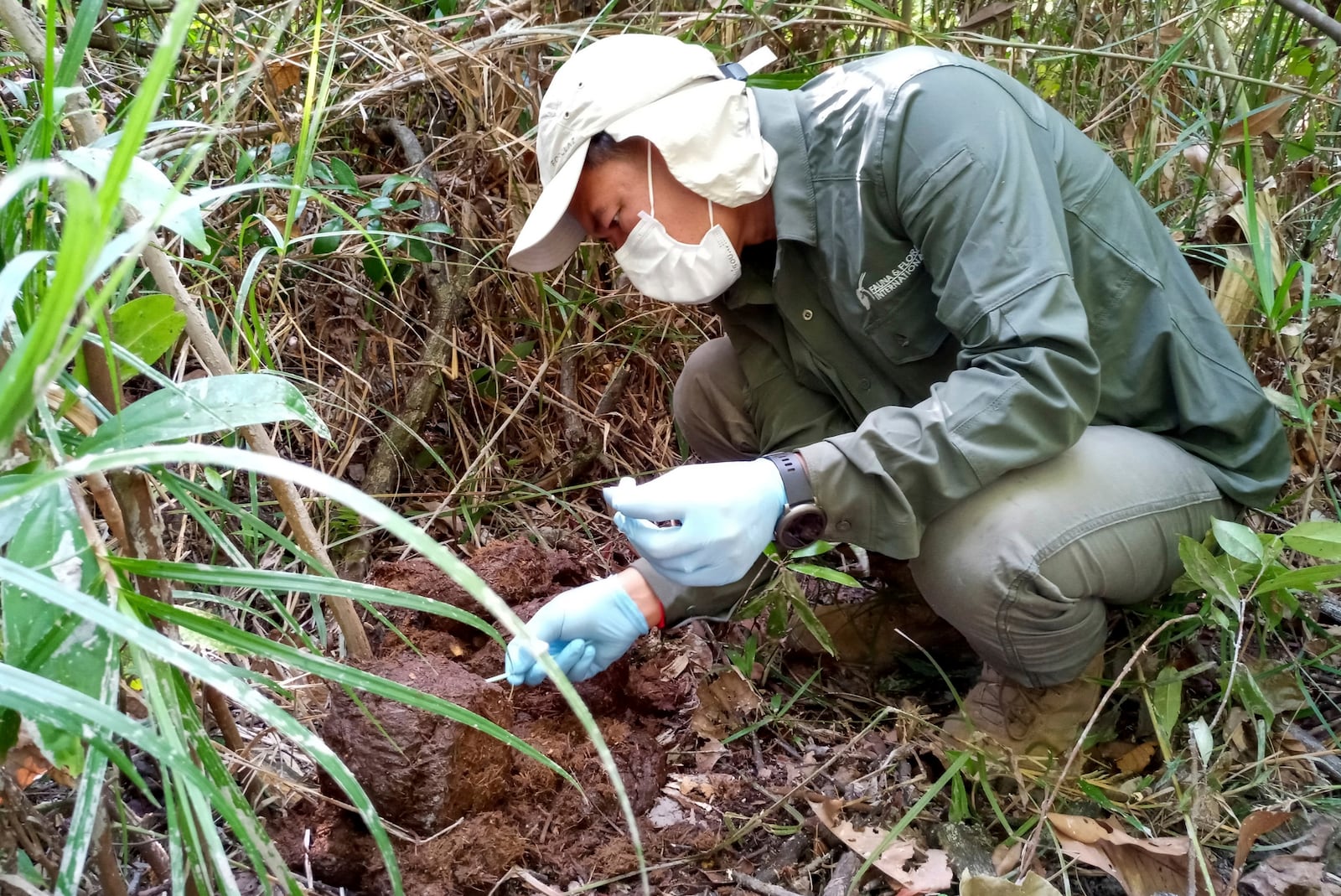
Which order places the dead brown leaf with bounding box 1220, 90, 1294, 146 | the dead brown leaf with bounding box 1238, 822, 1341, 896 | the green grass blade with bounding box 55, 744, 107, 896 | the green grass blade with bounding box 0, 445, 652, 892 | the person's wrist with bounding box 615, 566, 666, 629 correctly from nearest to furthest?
the green grass blade with bounding box 0, 445, 652, 892
the green grass blade with bounding box 55, 744, 107, 896
the dead brown leaf with bounding box 1238, 822, 1341, 896
the person's wrist with bounding box 615, 566, 666, 629
the dead brown leaf with bounding box 1220, 90, 1294, 146

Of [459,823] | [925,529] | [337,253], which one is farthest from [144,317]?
[925,529]

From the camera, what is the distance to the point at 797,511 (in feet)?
4.81

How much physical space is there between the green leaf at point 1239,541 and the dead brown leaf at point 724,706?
779 mm

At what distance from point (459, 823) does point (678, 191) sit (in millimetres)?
1045

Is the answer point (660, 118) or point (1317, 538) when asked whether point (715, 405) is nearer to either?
point (660, 118)

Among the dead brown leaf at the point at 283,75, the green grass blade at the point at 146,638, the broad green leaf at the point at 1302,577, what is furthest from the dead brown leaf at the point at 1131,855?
the dead brown leaf at the point at 283,75

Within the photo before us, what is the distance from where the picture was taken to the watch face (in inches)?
57.7

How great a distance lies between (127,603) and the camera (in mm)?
799

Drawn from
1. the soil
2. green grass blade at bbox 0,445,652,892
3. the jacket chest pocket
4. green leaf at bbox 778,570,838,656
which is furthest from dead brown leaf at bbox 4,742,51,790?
the jacket chest pocket

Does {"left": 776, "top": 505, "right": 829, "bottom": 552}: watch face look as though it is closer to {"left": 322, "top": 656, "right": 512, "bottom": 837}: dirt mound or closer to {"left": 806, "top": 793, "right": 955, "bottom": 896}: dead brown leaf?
{"left": 806, "top": 793, "right": 955, "bottom": 896}: dead brown leaf

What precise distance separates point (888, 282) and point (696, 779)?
2.92 feet

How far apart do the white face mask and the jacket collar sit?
0.35 feet

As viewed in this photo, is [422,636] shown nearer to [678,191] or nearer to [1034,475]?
[678,191]

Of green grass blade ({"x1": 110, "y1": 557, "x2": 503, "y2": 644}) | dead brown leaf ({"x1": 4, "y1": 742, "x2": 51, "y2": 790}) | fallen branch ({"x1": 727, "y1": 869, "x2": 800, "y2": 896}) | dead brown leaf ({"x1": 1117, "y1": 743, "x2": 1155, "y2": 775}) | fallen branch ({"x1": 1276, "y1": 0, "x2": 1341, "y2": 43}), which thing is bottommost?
dead brown leaf ({"x1": 1117, "y1": 743, "x2": 1155, "y2": 775})
